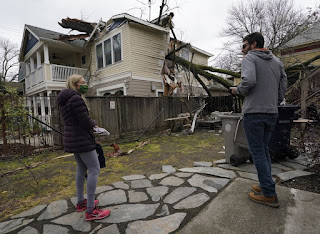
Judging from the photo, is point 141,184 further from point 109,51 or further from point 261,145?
point 109,51

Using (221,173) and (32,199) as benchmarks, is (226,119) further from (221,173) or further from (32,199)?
(32,199)

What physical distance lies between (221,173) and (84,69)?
12888mm

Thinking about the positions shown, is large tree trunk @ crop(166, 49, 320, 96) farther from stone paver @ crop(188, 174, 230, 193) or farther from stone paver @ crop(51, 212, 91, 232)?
stone paver @ crop(51, 212, 91, 232)

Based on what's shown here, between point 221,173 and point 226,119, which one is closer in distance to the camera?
point 221,173

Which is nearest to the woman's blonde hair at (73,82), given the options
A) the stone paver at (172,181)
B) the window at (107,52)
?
the stone paver at (172,181)

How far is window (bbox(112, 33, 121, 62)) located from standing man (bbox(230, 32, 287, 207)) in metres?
10.3

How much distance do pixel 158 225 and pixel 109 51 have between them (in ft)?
38.7

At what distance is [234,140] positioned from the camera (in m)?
3.41

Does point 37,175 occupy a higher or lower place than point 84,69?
lower

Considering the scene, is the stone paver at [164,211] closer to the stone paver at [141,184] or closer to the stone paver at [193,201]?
the stone paver at [193,201]

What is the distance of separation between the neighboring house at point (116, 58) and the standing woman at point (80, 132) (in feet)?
28.5

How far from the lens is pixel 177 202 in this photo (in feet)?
7.48

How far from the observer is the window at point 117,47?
11.1m

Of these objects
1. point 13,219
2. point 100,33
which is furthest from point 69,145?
point 100,33
